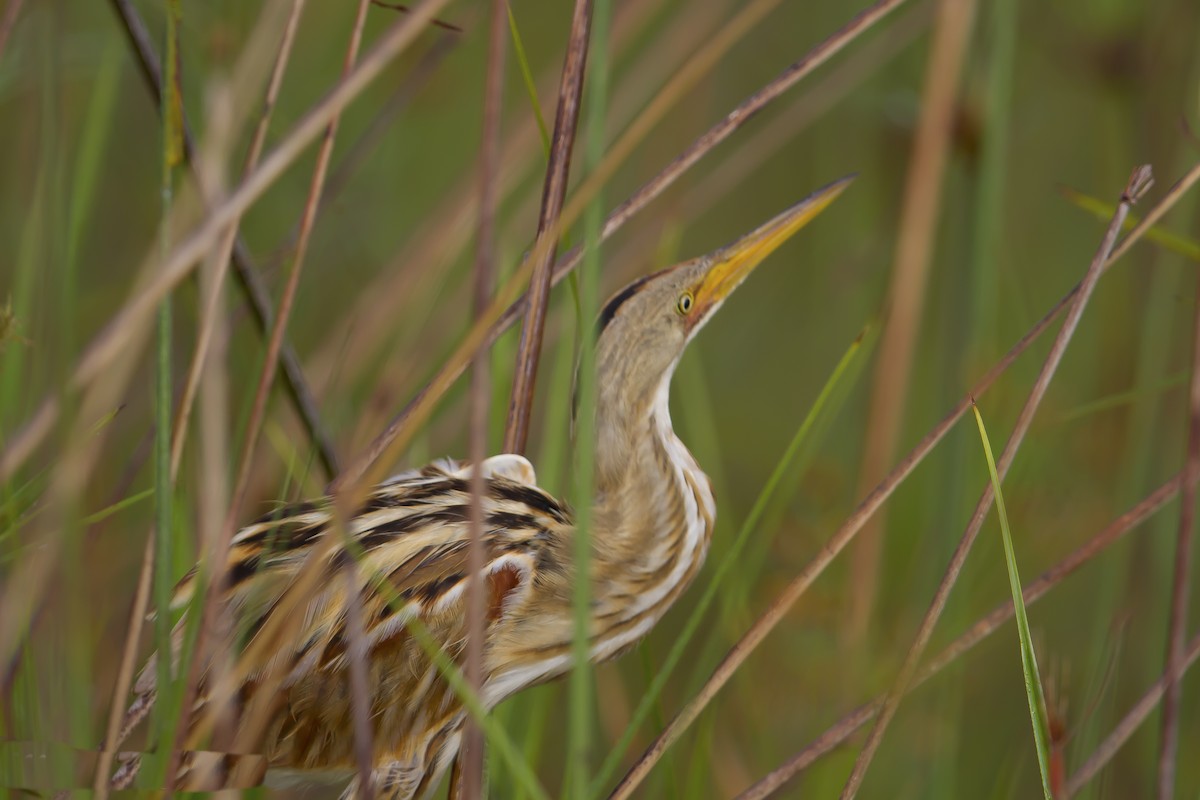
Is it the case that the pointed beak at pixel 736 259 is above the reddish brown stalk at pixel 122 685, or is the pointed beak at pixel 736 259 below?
above

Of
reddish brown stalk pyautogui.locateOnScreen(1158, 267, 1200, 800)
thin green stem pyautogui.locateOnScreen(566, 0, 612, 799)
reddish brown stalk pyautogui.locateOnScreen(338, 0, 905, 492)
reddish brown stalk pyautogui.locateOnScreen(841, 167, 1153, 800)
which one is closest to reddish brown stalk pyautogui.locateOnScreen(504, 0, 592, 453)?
reddish brown stalk pyautogui.locateOnScreen(338, 0, 905, 492)

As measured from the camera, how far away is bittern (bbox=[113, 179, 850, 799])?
121 cm

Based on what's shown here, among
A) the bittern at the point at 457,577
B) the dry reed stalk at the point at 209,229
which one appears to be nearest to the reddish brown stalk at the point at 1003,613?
the bittern at the point at 457,577

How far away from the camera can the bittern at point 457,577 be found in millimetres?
1205

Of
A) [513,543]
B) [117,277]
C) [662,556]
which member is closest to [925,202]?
[662,556]

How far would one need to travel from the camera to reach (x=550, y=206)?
1.11 m

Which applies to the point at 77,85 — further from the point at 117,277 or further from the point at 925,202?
the point at 925,202

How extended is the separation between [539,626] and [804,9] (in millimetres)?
1909

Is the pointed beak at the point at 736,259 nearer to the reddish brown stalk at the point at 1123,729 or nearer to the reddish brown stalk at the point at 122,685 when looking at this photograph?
the reddish brown stalk at the point at 1123,729

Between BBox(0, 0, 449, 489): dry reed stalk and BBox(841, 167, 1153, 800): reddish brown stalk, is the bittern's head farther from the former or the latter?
BBox(0, 0, 449, 489): dry reed stalk

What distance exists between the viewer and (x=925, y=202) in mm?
1602

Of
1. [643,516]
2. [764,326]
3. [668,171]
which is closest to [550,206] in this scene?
[668,171]

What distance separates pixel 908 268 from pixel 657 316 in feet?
1.24

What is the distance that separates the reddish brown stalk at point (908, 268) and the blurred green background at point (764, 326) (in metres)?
0.02
